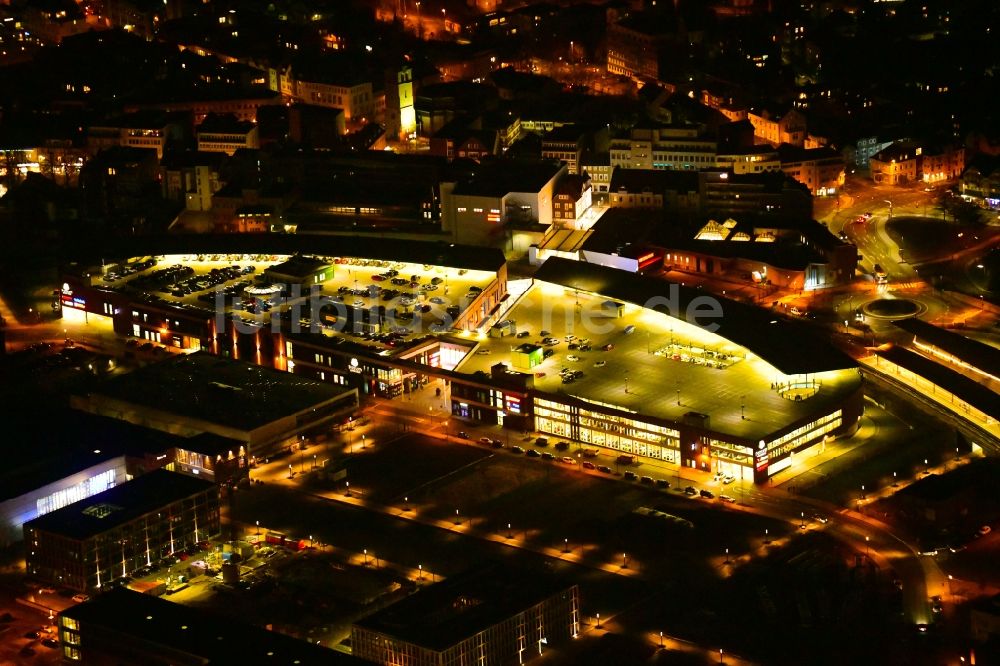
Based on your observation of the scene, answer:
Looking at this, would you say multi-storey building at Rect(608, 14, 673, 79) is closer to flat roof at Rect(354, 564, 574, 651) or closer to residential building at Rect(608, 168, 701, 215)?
residential building at Rect(608, 168, 701, 215)

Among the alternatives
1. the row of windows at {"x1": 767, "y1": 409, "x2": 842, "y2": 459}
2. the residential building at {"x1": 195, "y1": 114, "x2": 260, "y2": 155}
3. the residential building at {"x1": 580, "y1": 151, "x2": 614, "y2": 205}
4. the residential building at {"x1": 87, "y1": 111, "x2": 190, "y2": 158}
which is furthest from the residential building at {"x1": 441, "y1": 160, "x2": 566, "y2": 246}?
the row of windows at {"x1": 767, "y1": 409, "x2": 842, "y2": 459}

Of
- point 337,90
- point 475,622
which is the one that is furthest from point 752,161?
point 475,622

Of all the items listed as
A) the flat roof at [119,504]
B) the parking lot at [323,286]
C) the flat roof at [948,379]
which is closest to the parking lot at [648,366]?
the parking lot at [323,286]

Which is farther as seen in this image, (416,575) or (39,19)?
(39,19)

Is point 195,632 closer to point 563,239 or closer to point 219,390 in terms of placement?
point 219,390

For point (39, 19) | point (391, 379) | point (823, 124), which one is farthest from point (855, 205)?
point (39, 19)

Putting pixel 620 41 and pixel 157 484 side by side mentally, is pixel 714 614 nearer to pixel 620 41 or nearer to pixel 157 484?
pixel 157 484
